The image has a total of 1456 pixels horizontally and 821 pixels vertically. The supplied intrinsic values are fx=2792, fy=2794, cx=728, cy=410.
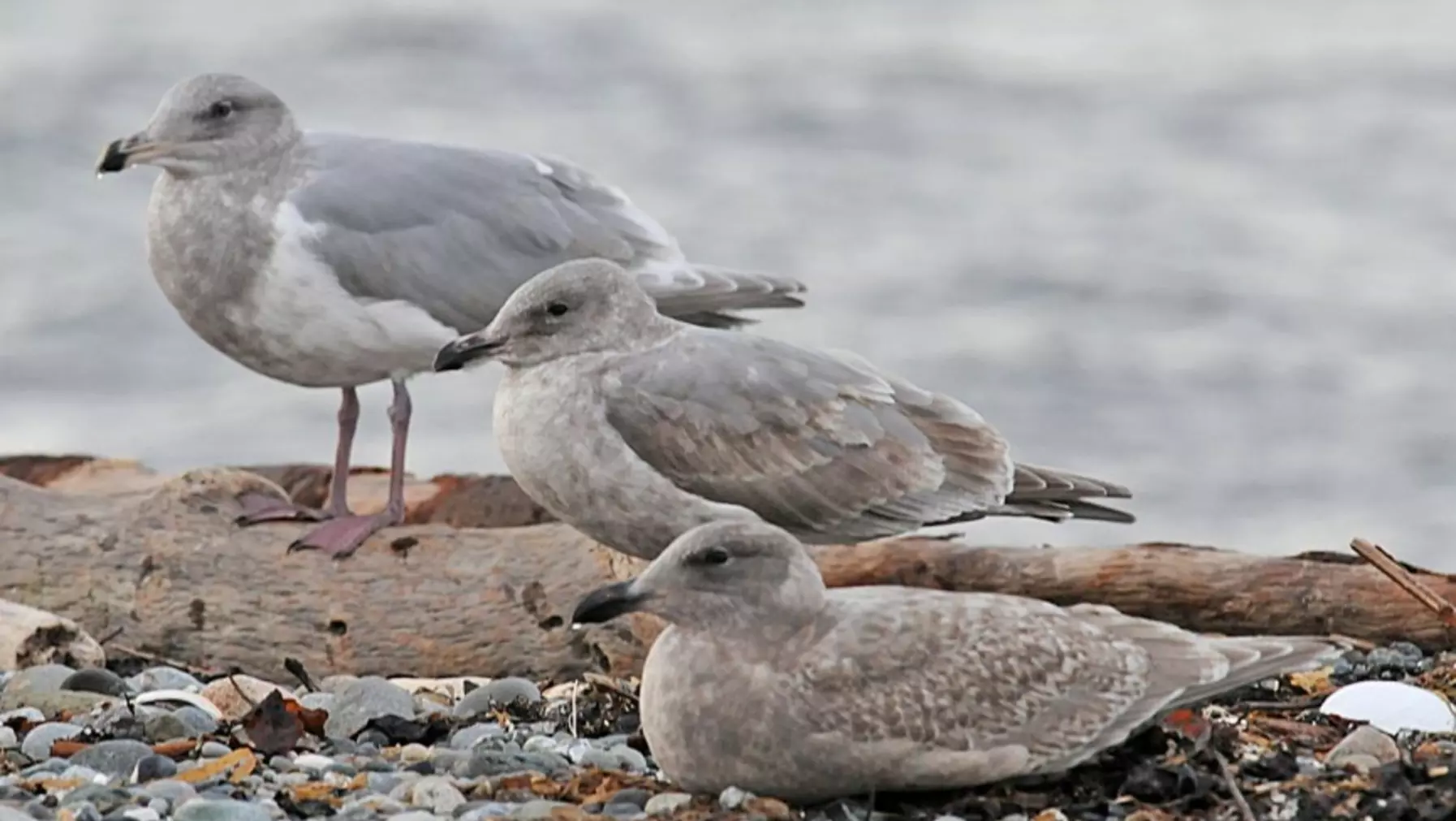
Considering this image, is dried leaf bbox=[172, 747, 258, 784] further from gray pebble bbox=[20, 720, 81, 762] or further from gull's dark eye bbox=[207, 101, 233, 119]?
gull's dark eye bbox=[207, 101, 233, 119]

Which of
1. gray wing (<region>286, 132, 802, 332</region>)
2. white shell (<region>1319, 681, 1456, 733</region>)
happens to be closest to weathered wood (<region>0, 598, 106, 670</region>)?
gray wing (<region>286, 132, 802, 332</region>)

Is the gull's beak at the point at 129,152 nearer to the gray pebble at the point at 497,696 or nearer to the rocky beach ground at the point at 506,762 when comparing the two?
the rocky beach ground at the point at 506,762

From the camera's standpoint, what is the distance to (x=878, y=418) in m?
7.20

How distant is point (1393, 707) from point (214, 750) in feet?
8.60

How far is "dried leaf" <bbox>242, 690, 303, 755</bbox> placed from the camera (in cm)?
612

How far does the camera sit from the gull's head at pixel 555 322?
690 centimetres

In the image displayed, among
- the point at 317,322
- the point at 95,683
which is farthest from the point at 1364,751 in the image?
the point at 317,322

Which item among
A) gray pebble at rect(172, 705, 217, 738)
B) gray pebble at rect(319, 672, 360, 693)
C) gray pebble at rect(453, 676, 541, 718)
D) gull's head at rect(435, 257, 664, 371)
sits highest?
gull's head at rect(435, 257, 664, 371)

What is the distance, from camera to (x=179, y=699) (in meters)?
6.55

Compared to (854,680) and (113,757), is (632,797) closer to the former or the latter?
(854,680)

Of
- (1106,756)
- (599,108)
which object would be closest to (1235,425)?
(599,108)

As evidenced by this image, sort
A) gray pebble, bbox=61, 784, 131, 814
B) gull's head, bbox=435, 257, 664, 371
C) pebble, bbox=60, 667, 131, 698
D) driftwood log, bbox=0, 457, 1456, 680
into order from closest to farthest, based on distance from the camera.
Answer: gray pebble, bbox=61, 784, 131, 814 → pebble, bbox=60, 667, 131, 698 → gull's head, bbox=435, 257, 664, 371 → driftwood log, bbox=0, 457, 1456, 680

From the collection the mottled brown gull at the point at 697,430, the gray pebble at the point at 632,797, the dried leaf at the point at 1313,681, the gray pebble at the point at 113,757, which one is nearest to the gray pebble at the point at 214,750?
the gray pebble at the point at 113,757

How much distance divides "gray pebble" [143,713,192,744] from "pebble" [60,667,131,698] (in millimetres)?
516
